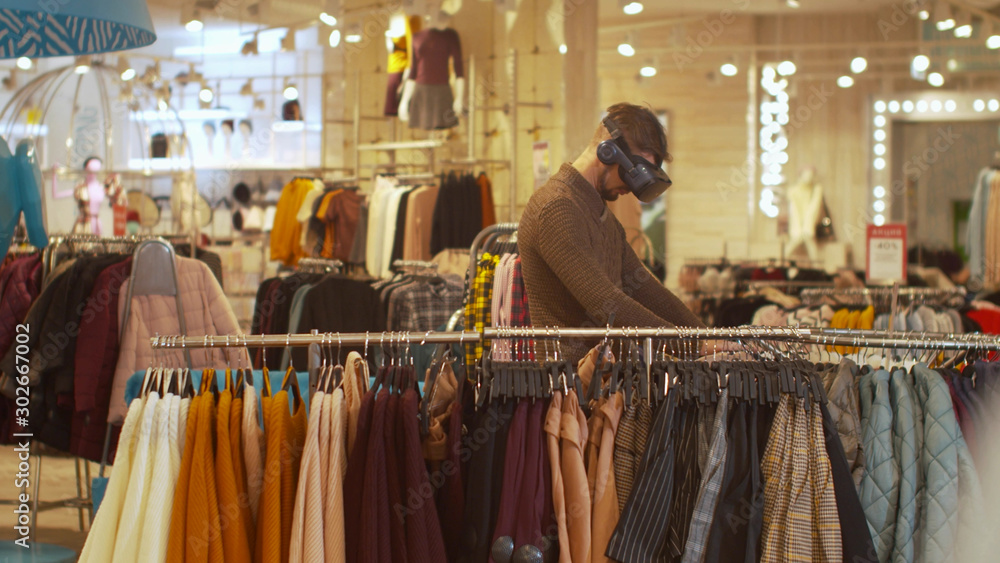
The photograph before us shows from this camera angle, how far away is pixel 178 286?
3547 millimetres

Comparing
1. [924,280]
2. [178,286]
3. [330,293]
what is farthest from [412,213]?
[924,280]

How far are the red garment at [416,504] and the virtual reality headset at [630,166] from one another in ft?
3.38

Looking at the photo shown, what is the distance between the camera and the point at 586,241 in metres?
2.56

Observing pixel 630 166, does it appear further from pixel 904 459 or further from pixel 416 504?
pixel 416 504

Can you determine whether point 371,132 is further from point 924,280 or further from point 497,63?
point 924,280

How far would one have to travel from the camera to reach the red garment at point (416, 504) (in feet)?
6.07

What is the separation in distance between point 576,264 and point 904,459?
0.92 meters

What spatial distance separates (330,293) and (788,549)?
10.2 ft

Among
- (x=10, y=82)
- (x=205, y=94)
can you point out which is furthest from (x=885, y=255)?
(x=10, y=82)

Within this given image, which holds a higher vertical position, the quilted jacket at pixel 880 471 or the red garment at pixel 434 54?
the red garment at pixel 434 54

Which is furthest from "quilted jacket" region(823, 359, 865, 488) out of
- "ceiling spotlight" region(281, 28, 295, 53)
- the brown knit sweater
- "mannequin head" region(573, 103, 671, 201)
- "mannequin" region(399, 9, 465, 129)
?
"ceiling spotlight" region(281, 28, 295, 53)

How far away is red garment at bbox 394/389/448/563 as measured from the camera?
185 cm

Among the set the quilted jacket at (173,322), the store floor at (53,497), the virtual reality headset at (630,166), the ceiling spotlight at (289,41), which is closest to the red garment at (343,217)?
the ceiling spotlight at (289,41)

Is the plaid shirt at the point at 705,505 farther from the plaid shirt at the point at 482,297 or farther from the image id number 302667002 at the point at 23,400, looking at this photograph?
the image id number 302667002 at the point at 23,400
